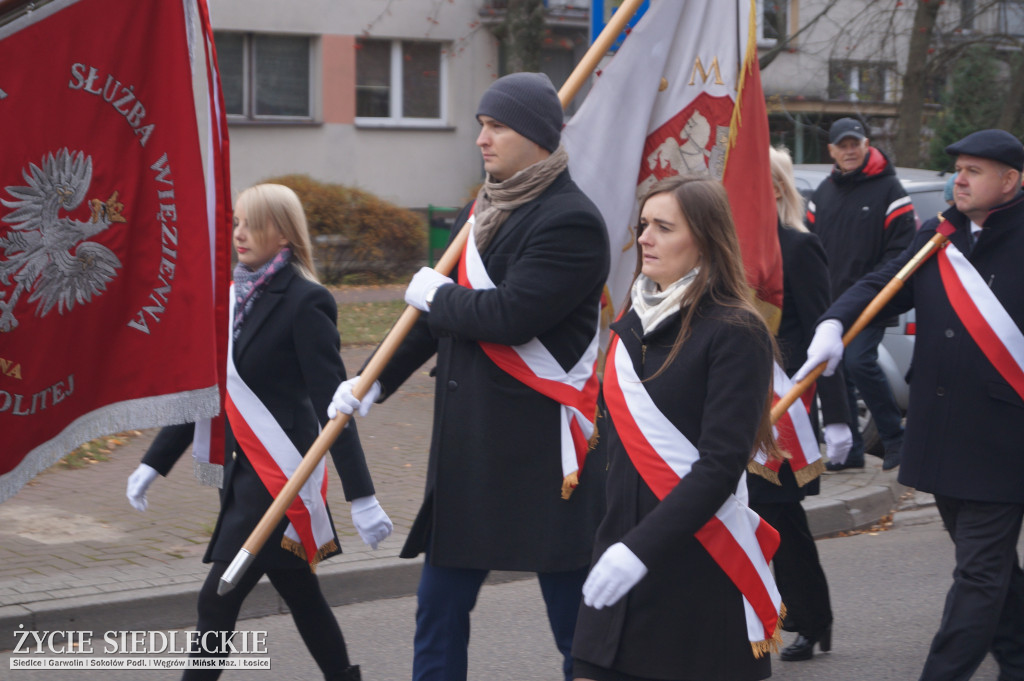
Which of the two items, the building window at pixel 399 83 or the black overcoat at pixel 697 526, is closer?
the black overcoat at pixel 697 526

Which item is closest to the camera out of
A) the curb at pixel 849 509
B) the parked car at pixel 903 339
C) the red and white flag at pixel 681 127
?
the red and white flag at pixel 681 127

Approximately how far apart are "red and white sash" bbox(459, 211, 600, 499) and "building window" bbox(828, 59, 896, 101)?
15.7m

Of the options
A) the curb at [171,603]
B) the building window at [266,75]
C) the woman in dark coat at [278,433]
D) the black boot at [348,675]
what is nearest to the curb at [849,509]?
the curb at [171,603]

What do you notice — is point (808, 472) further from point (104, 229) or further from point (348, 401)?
point (104, 229)

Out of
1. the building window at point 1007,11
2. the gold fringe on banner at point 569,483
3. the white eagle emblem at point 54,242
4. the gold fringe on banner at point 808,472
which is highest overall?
the building window at point 1007,11

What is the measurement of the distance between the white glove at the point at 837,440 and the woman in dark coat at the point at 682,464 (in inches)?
77.0

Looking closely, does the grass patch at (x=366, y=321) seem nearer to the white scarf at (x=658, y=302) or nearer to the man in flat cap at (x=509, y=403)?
the man in flat cap at (x=509, y=403)

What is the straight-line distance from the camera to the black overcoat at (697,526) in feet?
9.37

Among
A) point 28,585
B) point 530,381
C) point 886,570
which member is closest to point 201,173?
point 530,381

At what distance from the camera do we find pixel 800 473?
4.90 m

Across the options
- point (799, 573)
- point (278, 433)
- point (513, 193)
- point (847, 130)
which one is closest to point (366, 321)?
point (847, 130)

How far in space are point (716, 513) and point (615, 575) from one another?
1.02 feet

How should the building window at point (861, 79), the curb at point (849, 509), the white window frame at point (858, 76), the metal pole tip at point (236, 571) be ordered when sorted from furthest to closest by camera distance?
1. the building window at point (861, 79)
2. the white window frame at point (858, 76)
3. the curb at point (849, 509)
4. the metal pole tip at point (236, 571)

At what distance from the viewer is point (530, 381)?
362 centimetres
